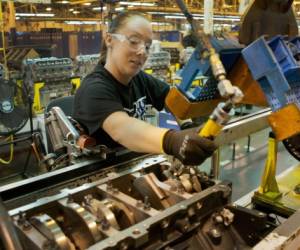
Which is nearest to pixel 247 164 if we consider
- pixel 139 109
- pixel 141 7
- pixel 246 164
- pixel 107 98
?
pixel 246 164

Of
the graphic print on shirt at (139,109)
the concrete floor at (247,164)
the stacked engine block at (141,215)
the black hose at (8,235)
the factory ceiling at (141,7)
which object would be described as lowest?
the concrete floor at (247,164)

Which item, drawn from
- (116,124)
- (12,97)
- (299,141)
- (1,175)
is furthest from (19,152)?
(299,141)

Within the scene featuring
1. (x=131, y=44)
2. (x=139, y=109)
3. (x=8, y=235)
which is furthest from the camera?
(x=139, y=109)

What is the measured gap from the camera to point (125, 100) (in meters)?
1.85

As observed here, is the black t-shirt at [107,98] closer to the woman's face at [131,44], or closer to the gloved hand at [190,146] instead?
the woman's face at [131,44]

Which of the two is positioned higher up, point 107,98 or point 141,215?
point 107,98

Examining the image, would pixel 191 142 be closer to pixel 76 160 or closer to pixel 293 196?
pixel 76 160

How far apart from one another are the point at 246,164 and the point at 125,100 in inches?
110

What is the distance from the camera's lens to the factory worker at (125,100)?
41.7 inches

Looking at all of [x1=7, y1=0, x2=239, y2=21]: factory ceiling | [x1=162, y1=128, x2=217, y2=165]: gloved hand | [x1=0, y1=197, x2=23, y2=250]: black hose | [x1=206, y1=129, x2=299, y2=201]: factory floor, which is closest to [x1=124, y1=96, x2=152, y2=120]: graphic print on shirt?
[x1=162, y1=128, x2=217, y2=165]: gloved hand

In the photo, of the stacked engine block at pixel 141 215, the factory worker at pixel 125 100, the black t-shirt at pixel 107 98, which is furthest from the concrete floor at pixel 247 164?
the stacked engine block at pixel 141 215

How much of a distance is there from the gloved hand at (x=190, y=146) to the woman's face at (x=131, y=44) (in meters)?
0.64

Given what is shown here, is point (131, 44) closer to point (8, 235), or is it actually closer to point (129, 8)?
point (8, 235)

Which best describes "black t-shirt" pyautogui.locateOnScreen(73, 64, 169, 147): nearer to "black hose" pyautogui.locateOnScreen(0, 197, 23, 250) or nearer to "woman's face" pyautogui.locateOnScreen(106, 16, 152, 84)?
"woman's face" pyautogui.locateOnScreen(106, 16, 152, 84)
